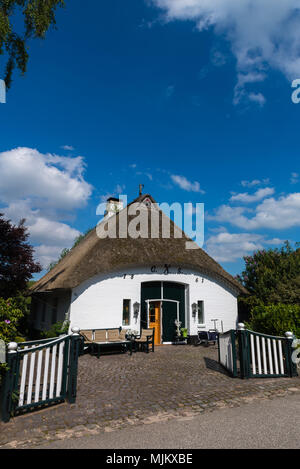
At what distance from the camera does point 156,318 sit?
1612 centimetres

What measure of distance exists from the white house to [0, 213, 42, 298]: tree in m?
1.41

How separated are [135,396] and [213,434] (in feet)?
8.08

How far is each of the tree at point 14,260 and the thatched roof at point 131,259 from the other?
139 cm

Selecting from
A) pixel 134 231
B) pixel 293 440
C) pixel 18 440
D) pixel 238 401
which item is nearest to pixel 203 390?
pixel 238 401

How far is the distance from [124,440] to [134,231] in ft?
46.3

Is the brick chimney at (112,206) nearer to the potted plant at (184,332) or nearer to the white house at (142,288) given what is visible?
the white house at (142,288)

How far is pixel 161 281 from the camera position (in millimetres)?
16484

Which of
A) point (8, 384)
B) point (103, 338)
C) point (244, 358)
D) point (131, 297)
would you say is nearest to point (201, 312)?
point (131, 297)

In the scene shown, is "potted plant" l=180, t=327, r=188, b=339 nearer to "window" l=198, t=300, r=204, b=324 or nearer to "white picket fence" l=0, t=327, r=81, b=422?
"window" l=198, t=300, r=204, b=324

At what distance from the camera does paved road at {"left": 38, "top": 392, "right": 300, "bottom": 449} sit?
12.7 feet

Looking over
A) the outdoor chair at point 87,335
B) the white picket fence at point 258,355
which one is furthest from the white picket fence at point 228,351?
the outdoor chair at point 87,335

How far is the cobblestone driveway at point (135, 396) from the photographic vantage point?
4.49 metres

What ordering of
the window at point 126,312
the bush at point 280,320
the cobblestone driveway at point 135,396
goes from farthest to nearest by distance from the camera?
the window at point 126,312 → the bush at point 280,320 → the cobblestone driveway at point 135,396
